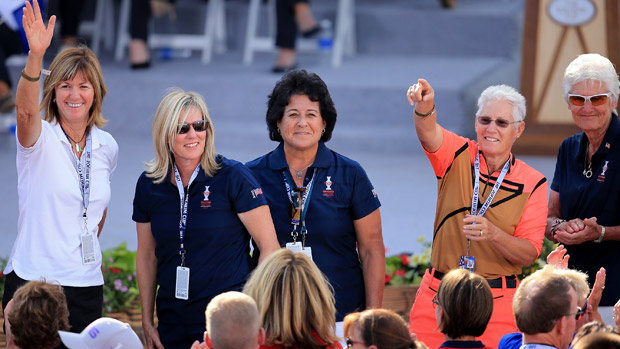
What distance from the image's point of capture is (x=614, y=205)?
4363 millimetres

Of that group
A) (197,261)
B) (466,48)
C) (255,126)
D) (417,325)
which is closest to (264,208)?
(197,261)

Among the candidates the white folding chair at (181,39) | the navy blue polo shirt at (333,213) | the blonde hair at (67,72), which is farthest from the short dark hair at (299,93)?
the white folding chair at (181,39)

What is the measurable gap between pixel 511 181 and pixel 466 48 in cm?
824

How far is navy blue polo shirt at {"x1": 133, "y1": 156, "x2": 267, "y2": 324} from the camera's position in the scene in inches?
159

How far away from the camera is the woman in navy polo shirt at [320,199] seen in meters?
4.21

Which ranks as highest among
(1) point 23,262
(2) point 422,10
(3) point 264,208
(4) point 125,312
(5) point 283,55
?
(2) point 422,10

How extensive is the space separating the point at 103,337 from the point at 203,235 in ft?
2.54

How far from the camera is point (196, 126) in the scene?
13.5 ft

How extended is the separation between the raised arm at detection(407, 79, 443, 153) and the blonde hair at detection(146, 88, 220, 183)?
92cm

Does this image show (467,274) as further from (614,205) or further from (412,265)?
(412,265)

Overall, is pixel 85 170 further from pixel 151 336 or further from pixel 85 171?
pixel 151 336

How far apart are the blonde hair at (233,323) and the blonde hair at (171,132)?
3.46ft

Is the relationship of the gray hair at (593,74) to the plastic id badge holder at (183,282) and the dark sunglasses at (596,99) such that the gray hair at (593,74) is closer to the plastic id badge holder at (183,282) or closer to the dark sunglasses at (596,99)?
the dark sunglasses at (596,99)

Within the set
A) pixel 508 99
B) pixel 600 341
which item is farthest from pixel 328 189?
pixel 600 341
